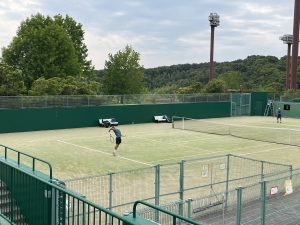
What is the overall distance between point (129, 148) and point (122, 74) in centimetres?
3990

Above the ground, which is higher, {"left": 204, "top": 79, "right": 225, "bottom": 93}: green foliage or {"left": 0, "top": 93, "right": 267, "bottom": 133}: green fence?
{"left": 204, "top": 79, "right": 225, "bottom": 93}: green foliage

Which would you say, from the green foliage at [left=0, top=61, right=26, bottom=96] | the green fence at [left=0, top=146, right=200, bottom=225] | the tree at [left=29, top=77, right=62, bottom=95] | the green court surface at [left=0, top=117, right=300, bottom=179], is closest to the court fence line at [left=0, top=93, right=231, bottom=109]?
the green court surface at [left=0, top=117, right=300, bottom=179]

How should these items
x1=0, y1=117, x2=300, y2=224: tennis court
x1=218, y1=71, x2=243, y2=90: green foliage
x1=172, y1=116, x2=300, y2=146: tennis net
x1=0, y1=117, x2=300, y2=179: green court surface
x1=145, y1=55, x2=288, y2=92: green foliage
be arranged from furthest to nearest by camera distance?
x1=218, y1=71, x2=243, y2=90: green foliage → x1=145, y1=55, x2=288, y2=92: green foliage → x1=172, y1=116, x2=300, y2=146: tennis net → x1=0, y1=117, x2=300, y2=179: green court surface → x1=0, y1=117, x2=300, y2=224: tennis court

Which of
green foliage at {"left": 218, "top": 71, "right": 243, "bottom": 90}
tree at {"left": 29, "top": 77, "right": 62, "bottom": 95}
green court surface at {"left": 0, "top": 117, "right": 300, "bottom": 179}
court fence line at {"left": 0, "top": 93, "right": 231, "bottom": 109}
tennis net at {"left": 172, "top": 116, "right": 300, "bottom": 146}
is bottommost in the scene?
green court surface at {"left": 0, "top": 117, "right": 300, "bottom": 179}

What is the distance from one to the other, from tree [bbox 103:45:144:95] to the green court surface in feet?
98.2

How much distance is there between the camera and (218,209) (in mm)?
12492

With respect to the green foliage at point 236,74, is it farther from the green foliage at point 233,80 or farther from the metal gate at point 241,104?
the metal gate at point 241,104

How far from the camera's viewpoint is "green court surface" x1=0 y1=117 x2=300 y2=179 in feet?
69.4

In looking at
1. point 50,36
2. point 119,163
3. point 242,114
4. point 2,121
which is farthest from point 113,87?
point 119,163

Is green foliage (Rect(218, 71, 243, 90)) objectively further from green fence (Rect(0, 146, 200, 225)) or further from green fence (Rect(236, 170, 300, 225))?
green fence (Rect(0, 146, 200, 225))

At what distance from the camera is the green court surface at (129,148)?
69.4ft

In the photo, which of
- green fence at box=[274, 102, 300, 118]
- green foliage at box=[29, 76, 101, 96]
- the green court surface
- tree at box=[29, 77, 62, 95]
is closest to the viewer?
the green court surface

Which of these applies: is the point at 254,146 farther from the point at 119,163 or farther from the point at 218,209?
the point at 218,209

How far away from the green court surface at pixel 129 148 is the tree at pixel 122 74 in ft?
98.2
